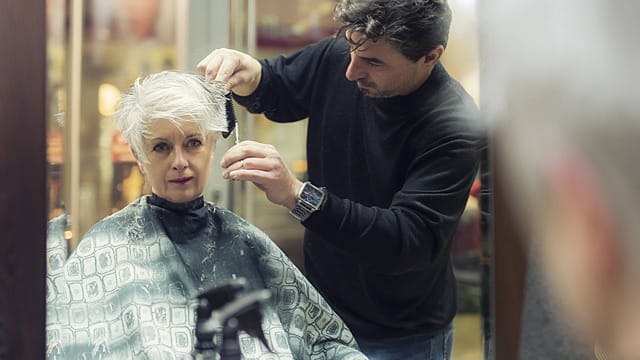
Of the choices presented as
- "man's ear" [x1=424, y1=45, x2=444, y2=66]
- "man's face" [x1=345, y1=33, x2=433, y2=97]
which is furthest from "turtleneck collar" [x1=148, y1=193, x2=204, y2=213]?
"man's ear" [x1=424, y1=45, x2=444, y2=66]

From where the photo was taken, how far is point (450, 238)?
181 centimetres

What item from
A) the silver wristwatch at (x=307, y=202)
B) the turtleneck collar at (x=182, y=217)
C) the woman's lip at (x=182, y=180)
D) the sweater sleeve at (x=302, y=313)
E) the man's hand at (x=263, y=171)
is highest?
the man's hand at (x=263, y=171)

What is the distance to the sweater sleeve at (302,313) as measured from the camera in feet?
5.89

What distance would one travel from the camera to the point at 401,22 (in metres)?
1.70

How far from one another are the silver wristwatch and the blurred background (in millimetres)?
41

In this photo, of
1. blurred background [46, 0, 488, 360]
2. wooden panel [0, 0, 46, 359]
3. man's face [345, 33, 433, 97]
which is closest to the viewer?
wooden panel [0, 0, 46, 359]

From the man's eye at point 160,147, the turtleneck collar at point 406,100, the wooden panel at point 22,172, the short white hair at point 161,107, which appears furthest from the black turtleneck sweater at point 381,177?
the wooden panel at point 22,172

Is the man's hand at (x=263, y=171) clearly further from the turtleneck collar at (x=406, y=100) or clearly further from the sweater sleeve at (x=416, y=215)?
the turtleneck collar at (x=406, y=100)

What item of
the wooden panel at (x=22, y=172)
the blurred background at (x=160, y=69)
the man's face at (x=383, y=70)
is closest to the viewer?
the wooden panel at (x=22, y=172)

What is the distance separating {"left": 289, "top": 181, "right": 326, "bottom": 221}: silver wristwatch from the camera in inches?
66.1

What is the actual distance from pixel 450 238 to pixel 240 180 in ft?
1.74

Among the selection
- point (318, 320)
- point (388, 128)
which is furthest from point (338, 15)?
point (318, 320)

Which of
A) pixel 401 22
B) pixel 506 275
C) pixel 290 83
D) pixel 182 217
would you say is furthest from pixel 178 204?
pixel 506 275

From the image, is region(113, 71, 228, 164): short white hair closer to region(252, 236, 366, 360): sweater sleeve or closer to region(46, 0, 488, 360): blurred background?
region(46, 0, 488, 360): blurred background
